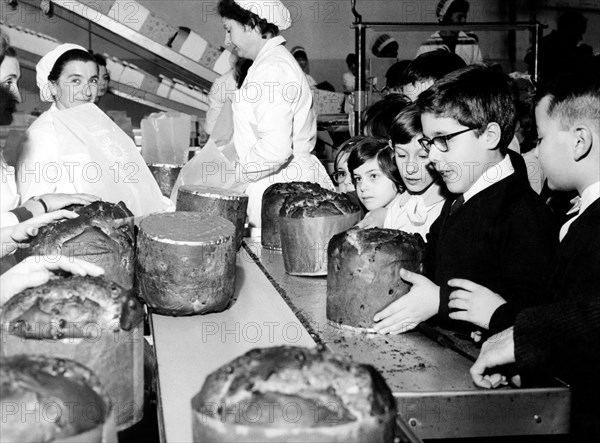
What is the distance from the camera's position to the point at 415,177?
2.04 meters

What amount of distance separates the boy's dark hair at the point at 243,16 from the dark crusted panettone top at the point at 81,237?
1390 mm

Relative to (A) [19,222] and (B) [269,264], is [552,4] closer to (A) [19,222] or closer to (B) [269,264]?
(B) [269,264]

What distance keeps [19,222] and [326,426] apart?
1.21m

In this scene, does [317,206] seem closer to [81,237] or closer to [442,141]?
[442,141]

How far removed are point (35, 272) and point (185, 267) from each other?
355 millimetres

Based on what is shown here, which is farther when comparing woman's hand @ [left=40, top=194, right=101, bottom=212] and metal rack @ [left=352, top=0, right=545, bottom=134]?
metal rack @ [left=352, top=0, right=545, bottom=134]

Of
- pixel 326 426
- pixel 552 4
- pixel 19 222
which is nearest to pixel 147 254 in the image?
pixel 19 222

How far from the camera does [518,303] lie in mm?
1387

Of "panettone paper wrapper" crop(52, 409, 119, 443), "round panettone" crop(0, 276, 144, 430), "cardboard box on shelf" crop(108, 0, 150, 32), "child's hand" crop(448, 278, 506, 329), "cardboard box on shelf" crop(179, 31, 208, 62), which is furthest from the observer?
"cardboard box on shelf" crop(179, 31, 208, 62)

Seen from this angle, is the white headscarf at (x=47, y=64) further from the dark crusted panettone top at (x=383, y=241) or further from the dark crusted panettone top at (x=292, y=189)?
the dark crusted panettone top at (x=383, y=241)

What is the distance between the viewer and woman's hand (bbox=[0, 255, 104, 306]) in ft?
4.14

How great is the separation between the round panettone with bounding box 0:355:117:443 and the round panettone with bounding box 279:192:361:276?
1.13 m

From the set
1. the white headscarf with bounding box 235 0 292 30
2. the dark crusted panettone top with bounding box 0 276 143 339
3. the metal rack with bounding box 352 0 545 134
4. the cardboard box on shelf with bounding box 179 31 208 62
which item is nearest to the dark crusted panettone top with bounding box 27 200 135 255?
the dark crusted panettone top with bounding box 0 276 143 339

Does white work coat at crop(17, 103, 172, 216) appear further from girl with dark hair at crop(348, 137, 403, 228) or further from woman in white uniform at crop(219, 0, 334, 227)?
girl with dark hair at crop(348, 137, 403, 228)
